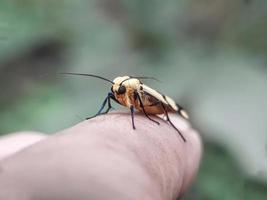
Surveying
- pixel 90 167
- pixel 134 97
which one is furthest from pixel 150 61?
pixel 90 167

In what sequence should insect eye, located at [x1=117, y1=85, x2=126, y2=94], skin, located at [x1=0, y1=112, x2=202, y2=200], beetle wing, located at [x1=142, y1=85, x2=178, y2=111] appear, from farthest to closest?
beetle wing, located at [x1=142, y1=85, x2=178, y2=111] < insect eye, located at [x1=117, y1=85, x2=126, y2=94] < skin, located at [x1=0, y1=112, x2=202, y2=200]

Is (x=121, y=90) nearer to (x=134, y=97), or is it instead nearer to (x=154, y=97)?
(x=134, y=97)

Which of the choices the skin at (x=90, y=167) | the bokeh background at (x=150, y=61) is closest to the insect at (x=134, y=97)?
the skin at (x=90, y=167)

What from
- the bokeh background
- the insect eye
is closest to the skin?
the insect eye

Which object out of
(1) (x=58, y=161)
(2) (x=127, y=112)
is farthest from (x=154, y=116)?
(1) (x=58, y=161)

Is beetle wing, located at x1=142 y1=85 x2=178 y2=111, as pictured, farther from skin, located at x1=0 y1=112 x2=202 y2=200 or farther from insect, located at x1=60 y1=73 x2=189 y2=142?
skin, located at x1=0 y1=112 x2=202 y2=200

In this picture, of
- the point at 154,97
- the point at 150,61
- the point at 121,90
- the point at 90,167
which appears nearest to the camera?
the point at 90,167
